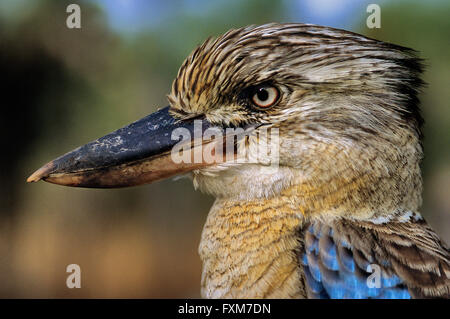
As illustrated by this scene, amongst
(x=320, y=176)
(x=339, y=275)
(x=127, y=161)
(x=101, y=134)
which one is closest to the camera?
(x=339, y=275)

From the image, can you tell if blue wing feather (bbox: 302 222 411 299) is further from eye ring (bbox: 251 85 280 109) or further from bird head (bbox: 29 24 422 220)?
eye ring (bbox: 251 85 280 109)

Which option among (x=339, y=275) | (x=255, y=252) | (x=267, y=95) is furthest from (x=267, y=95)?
(x=339, y=275)

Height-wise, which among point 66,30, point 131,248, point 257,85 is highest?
point 66,30

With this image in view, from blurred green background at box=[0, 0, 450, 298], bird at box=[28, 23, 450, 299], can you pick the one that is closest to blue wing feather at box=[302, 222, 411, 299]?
bird at box=[28, 23, 450, 299]

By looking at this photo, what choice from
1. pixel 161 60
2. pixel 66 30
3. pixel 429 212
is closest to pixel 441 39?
pixel 429 212

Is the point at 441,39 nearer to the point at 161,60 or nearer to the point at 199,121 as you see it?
the point at 161,60

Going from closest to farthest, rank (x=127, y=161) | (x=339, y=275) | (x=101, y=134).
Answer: (x=339, y=275)
(x=127, y=161)
(x=101, y=134)

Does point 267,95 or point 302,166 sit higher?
point 267,95

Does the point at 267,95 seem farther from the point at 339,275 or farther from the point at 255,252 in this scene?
the point at 339,275
